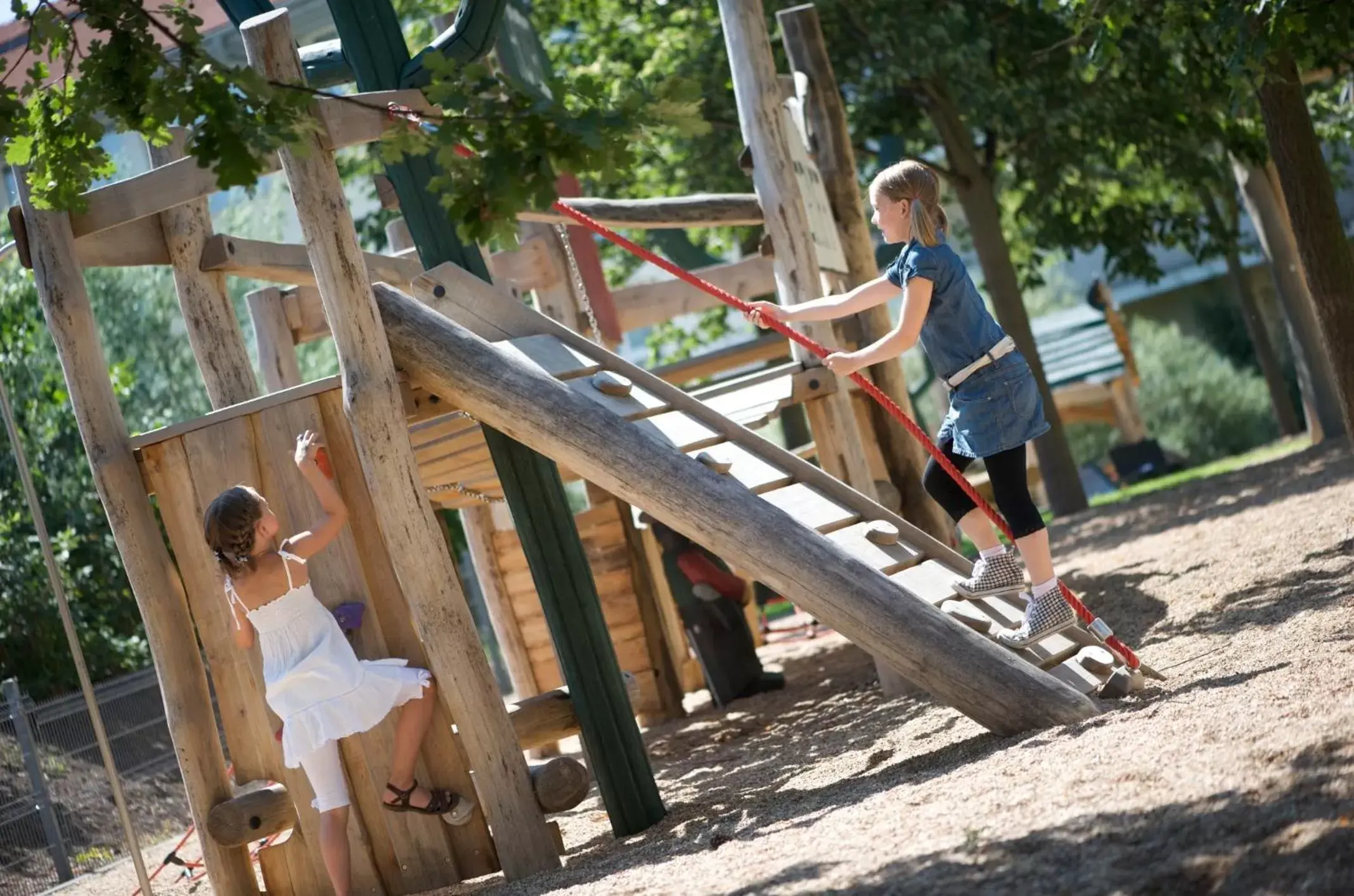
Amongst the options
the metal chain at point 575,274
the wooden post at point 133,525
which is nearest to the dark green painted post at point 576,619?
the wooden post at point 133,525

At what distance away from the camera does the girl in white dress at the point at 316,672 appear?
5.04 m

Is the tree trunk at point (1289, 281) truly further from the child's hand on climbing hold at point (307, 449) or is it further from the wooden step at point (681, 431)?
the child's hand on climbing hold at point (307, 449)

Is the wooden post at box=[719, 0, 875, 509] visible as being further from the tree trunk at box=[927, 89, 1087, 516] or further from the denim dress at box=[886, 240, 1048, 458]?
the tree trunk at box=[927, 89, 1087, 516]

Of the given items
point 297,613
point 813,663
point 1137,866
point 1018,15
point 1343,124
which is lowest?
point 813,663

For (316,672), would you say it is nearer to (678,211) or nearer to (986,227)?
(678,211)

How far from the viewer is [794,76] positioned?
882cm

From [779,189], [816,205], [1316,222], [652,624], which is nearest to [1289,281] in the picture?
[1316,222]

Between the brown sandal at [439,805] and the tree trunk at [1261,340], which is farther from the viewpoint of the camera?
the tree trunk at [1261,340]

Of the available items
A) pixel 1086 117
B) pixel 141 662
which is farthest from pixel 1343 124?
pixel 141 662

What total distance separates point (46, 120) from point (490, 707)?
2.42 meters

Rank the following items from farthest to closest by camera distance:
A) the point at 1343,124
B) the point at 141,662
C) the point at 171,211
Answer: the point at 1343,124 < the point at 141,662 < the point at 171,211

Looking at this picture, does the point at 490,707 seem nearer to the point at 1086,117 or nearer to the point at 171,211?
the point at 171,211

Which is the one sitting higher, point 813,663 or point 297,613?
point 297,613

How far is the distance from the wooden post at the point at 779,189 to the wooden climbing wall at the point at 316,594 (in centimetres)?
265
